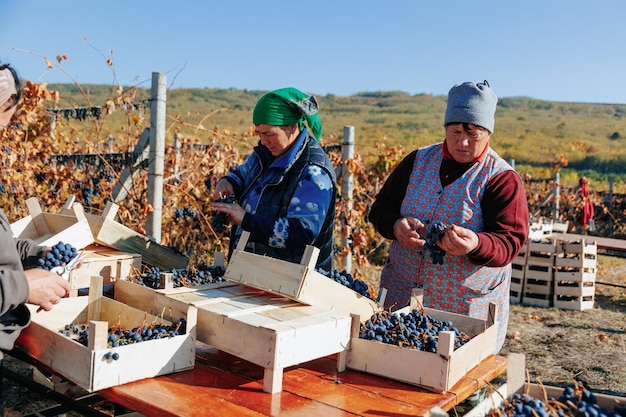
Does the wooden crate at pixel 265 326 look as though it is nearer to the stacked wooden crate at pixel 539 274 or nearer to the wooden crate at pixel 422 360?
the wooden crate at pixel 422 360

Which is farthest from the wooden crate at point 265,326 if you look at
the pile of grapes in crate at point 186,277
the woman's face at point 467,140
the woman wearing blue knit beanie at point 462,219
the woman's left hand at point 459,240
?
the woman's face at point 467,140

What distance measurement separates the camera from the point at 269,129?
3.03 meters

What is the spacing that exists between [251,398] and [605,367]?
485 centimetres

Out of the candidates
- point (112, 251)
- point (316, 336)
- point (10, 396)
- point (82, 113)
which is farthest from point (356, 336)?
point (82, 113)

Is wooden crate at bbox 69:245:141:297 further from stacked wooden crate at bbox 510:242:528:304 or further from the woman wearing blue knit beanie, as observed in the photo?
stacked wooden crate at bbox 510:242:528:304

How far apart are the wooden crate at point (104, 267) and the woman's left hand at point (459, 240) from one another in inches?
57.3

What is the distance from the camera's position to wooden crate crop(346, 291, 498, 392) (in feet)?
6.75

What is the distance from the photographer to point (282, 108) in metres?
3.00

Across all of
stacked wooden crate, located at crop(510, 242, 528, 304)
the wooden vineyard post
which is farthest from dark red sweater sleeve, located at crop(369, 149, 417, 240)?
stacked wooden crate, located at crop(510, 242, 528, 304)

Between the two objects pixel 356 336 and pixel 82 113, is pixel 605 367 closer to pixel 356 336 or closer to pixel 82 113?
pixel 356 336

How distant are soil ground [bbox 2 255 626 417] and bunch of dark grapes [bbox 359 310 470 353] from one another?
2208mm

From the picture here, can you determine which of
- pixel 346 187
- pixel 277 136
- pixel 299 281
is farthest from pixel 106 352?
pixel 346 187

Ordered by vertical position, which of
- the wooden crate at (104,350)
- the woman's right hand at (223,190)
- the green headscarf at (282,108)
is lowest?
the wooden crate at (104,350)

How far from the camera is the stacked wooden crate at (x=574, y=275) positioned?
317 inches
